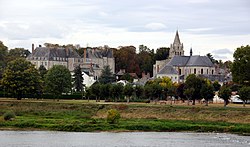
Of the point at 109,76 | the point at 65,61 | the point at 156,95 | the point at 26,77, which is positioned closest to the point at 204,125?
the point at 156,95

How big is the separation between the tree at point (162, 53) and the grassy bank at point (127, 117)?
80480 mm

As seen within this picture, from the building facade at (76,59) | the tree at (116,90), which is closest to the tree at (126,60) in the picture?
the building facade at (76,59)

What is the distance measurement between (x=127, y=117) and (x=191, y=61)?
63.8 metres

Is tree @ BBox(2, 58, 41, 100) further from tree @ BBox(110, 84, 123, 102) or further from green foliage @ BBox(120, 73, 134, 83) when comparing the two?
green foliage @ BBox(120, 73, 134, 83)

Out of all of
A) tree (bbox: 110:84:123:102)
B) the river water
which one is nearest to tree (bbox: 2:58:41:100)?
tree (bbox: 110:84:123:102)

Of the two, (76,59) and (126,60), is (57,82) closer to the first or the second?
(76,59)

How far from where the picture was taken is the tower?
155500mm

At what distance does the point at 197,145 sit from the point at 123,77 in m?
91.7

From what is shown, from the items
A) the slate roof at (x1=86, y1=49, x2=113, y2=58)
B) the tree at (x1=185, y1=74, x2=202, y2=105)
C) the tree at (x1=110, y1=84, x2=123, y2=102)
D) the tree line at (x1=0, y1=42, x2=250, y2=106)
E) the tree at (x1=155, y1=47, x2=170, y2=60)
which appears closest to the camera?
the tree at (x1=185, y1=74, x2=202, y2=105)

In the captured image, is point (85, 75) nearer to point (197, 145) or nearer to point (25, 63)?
point (25, 63)

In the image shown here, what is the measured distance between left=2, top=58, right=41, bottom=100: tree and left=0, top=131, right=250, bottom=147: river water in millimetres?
31057

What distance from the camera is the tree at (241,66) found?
9269cm

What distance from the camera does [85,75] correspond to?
138000 mm

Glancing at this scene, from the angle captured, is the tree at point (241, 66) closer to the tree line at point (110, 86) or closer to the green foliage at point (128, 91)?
the tree line at point (110, 86)
